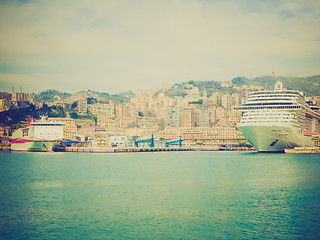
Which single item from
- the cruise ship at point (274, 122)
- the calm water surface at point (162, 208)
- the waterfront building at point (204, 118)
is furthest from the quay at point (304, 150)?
the waterfront building at point (204, 118)

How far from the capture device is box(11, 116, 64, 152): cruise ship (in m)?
71.4

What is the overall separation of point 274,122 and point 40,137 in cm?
4291

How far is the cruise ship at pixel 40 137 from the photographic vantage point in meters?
71.4

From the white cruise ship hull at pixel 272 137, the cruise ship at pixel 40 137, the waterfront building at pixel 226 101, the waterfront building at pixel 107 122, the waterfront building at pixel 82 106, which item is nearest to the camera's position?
the white cruise ship hull at pixel 272 137

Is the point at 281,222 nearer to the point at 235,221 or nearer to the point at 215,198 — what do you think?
the point at 235,221

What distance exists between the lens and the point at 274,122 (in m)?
46.9

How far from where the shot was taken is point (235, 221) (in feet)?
50.3

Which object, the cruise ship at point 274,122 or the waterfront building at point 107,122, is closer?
the cruise ship at point 274,122

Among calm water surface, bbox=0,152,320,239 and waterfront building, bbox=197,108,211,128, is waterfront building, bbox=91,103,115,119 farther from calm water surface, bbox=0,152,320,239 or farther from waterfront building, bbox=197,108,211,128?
calm water surface, bbox=0,152,320,239

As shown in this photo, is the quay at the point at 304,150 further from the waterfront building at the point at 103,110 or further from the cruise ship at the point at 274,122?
the waterfront building at the point at 103,110

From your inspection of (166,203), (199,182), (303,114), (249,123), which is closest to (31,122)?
(249,123)

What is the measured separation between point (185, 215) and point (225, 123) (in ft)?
347

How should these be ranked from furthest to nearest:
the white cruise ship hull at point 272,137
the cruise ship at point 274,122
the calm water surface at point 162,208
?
the cruise ship at point 274,122, the white cruise ship hull at point 272,137, the calm water surface at point 162,208


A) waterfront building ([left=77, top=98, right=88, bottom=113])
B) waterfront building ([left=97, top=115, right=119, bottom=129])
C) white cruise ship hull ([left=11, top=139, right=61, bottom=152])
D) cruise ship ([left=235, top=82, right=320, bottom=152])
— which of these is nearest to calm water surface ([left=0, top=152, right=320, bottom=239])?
cruise ship ([left=235, top=82, right=320, bottom=152])
